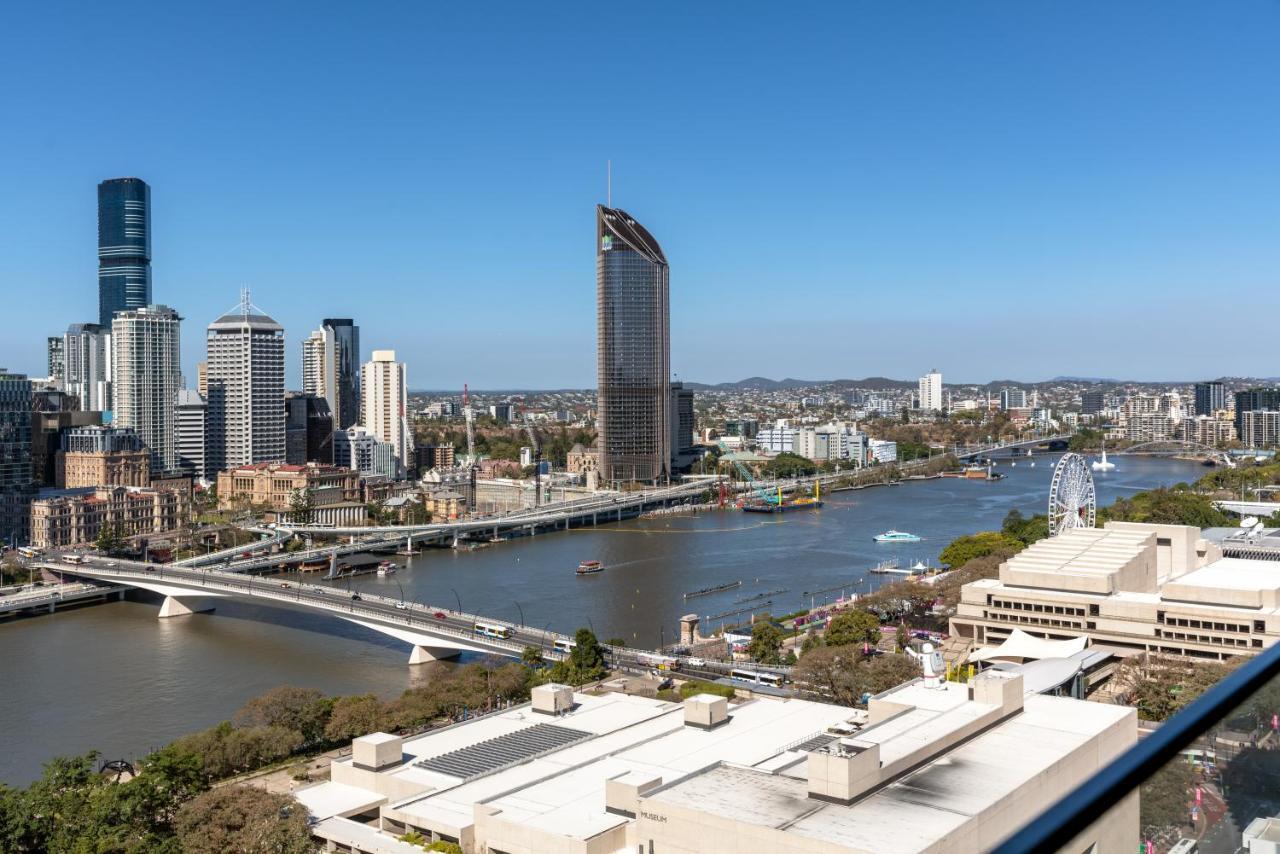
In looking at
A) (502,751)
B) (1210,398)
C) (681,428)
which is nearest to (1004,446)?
(681,428)

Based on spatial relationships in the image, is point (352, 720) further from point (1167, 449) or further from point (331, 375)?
point (1167, 449)

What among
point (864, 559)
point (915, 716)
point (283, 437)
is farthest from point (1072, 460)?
point (283, 437)

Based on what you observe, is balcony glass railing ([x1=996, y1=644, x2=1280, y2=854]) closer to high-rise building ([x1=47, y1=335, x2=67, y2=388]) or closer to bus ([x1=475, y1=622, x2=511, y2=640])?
bus ([x1=475, y1=622, x2=511, y2=640])

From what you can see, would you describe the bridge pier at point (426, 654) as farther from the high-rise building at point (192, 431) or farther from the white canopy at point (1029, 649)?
the high-rise building at point (192, 431)

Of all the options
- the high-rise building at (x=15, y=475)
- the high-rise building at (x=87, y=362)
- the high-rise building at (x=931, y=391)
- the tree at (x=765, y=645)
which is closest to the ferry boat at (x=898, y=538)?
the tree at (x=765, y=645)

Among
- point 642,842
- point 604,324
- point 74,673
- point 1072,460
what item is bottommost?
point 74,673

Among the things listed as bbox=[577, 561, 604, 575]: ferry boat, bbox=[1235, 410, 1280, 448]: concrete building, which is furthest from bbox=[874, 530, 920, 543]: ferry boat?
bbox=[1235, 410, 1280, 448]: concrete building

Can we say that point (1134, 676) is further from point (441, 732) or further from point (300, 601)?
point (300, 601)
